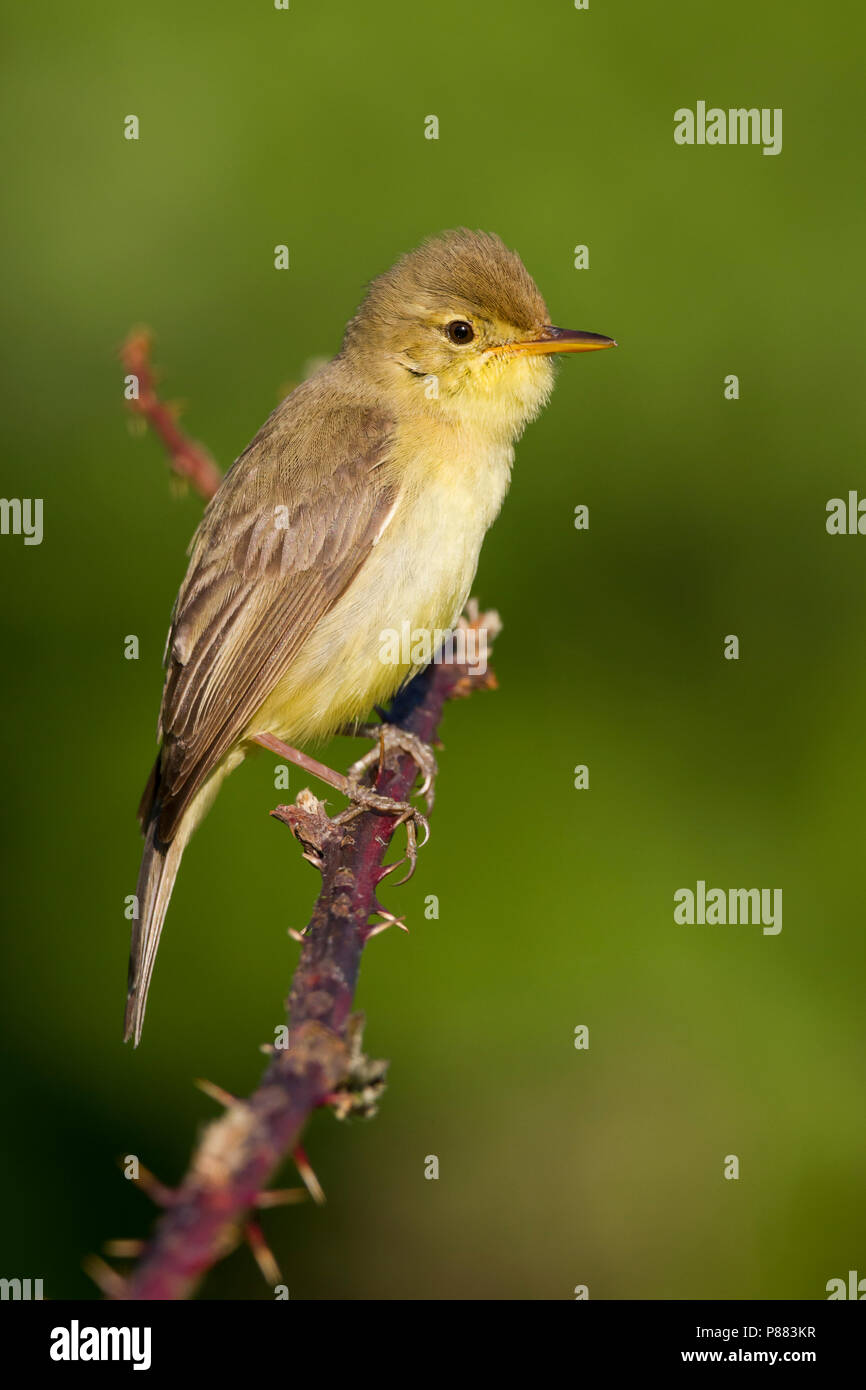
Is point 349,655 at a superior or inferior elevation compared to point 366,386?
inferior

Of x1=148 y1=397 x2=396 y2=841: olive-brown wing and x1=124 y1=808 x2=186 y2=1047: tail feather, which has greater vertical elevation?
x1=148 y1=397 x2=396 y2=841: olive-brown wing

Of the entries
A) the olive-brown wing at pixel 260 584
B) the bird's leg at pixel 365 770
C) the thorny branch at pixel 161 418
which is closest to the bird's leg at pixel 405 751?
the bird's leg at pixel 365 770

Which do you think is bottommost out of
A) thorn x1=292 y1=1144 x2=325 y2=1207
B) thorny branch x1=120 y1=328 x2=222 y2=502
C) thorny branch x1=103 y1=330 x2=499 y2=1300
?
thorn x1=292 y1=1144 x2=325 y2=1207

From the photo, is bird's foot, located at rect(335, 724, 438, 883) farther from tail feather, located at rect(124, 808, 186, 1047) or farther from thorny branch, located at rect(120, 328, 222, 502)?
thorny branch, located at rect(120, 328, 222, 502)

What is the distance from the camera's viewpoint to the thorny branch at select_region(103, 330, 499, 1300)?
52.4 inches

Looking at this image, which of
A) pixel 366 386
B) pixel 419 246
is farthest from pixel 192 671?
pixel 419 246

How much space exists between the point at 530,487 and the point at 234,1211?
14.2ft

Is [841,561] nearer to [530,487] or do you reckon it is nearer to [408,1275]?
[530,487]

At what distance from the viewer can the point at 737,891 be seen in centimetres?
490

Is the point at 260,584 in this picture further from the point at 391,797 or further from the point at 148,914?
Result: the point at 148,914

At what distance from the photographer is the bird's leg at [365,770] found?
352cm

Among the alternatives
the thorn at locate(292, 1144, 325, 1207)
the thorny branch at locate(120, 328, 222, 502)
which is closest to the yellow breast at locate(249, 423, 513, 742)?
the thorny branch at locate(120, 328, 222, 502)

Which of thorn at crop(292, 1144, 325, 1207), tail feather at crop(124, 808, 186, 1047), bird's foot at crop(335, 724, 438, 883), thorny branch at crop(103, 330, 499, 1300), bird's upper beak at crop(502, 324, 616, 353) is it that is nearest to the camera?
thorny branch at crop(103, 330, 499, 1300)

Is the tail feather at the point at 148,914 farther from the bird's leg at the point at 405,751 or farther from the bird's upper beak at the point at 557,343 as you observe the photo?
the bird's upper beak at the point at 557,343
